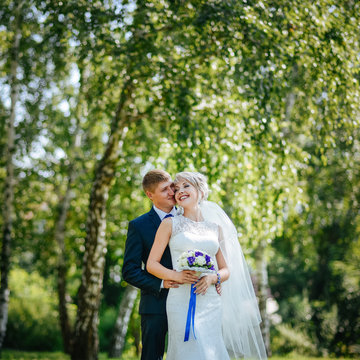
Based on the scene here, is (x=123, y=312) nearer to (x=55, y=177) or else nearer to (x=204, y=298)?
(x=55, y=177)

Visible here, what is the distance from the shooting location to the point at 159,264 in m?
3.31

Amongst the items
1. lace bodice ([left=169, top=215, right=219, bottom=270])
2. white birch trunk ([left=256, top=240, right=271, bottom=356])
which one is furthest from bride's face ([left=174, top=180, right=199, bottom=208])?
white birch trunk ([left=256, top=240, right=271, bottom=356])

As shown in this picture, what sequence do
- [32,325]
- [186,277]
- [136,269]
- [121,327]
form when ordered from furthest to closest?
[32,325], [121,327], [136,269], [186,277]

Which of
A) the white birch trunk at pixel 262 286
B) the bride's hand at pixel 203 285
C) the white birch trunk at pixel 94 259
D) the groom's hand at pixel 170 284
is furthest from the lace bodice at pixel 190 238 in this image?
the white birch trunk at pixel 262 286

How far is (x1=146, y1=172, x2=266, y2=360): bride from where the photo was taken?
326 cm

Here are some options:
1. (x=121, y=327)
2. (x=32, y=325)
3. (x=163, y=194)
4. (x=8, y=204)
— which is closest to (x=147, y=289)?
(x=163, y=194)

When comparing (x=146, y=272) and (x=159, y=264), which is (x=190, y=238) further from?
(x=146, y=272)

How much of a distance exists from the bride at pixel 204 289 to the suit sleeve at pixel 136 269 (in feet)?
0.35

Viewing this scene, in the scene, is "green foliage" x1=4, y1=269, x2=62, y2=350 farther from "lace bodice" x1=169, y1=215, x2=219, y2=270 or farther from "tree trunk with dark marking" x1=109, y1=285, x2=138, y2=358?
"lace bodice" x1=169, y1=215, x2=219, y2=270

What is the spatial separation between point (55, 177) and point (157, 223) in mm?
7692

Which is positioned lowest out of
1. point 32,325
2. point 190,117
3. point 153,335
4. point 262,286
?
point 32,325

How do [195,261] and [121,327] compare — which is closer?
[195,261]

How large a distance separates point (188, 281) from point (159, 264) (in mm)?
278

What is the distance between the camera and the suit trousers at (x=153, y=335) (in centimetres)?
330
